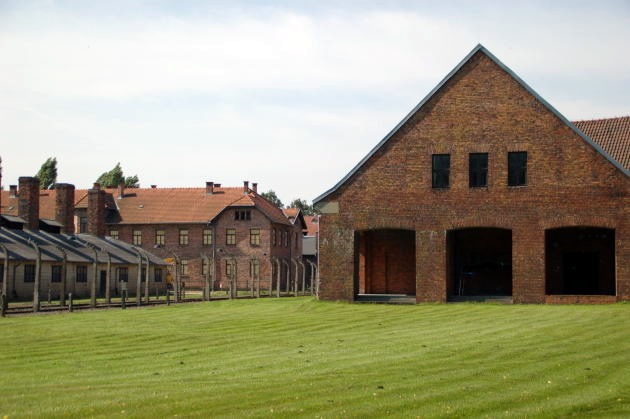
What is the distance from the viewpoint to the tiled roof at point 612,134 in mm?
37875

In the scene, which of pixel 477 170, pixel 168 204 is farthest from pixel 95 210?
pixel 477 170

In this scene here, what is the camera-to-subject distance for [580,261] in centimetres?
3562

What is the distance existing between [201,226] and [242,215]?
3.67 meters

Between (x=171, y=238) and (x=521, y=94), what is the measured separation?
45.2 m

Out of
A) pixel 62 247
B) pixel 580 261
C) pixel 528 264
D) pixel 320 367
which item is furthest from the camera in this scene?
pixel 62 247

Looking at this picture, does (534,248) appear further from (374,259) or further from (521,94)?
(374,259)

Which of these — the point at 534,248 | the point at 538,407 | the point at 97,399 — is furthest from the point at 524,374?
the point at 534,248

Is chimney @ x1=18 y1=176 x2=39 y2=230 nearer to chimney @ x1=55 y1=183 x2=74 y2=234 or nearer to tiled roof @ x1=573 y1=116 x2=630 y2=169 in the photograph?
chimney @ x1=55 y1=183 x2=74 y2=234

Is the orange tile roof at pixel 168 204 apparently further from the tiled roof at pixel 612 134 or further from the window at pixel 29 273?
the tiled roof at pixel 612 134

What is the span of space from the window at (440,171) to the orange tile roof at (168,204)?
125 feet

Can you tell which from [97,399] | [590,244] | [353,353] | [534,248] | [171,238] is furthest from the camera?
[171,238]

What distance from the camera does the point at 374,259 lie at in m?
39.5

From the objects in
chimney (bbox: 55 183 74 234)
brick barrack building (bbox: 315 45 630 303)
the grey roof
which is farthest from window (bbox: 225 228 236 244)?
brick barrack building (bbox: 315 45 630 303)

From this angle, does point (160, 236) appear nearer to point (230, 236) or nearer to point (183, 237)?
point (183, 237)
